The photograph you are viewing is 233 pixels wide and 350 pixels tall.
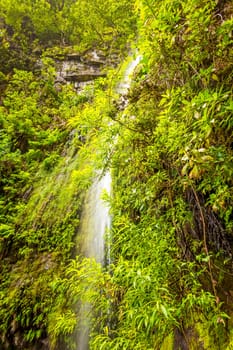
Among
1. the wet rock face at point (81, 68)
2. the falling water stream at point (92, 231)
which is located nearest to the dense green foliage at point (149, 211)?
the falling water stream at point (92, 231)

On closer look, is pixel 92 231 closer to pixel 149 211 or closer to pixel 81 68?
pixel 149 211

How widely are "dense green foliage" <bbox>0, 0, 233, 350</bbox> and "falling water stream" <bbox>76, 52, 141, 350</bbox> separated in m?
0.14

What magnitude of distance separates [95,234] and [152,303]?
2.44 m

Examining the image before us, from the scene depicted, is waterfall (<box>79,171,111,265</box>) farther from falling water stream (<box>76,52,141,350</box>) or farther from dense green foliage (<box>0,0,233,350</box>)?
dense green foliage (<box>0,0,233,350</box>)

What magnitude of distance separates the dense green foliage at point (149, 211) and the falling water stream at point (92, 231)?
0.14 m

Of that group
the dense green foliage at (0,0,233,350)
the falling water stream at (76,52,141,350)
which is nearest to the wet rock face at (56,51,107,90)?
the dense green foliage at (0,0,233,350)

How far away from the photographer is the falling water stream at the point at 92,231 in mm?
3086

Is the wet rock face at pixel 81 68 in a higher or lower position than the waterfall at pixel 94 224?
higher

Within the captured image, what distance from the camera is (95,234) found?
12.7ft

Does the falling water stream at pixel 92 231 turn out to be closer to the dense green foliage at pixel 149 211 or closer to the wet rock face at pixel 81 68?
the dense green foliage at pixel 149 211

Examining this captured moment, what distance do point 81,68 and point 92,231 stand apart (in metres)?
6.36

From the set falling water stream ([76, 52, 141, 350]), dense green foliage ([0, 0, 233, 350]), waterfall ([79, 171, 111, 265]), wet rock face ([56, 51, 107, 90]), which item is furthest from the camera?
wet rock face ([56, 51, 107, 90])

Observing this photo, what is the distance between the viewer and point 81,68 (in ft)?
28.2

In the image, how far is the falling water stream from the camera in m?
3.09
